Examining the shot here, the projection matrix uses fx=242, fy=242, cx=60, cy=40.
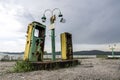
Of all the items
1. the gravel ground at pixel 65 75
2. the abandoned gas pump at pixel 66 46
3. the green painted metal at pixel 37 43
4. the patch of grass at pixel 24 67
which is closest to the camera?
the gravel ground at pixel 65 75

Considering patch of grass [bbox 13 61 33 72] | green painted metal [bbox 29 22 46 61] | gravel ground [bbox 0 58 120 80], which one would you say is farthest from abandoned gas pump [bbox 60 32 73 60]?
patch of grass [bbox 13 61 33 72]

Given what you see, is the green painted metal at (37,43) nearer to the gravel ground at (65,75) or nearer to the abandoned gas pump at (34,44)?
the abandoned gas pump at (34,44)

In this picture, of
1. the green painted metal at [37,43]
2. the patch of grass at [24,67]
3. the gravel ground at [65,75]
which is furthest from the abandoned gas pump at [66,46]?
the patch of grass at [24,67]

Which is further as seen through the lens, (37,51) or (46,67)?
(37,51)

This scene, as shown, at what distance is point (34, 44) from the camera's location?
1460 centimetres

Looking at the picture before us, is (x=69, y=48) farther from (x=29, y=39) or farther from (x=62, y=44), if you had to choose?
(x=29, y=39)

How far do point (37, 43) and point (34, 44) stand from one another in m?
0.44

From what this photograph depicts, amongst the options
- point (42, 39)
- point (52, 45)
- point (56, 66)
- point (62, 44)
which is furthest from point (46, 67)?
point (62, 44)

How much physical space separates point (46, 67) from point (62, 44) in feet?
18.7

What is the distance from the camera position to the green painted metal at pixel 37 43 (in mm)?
14531

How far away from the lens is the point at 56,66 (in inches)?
585

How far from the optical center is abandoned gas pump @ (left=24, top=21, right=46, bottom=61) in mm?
14430

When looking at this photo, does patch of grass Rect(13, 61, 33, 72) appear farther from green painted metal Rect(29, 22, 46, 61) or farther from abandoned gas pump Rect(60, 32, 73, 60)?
abandoned gas pump Rect(60, 32, 73, 60)

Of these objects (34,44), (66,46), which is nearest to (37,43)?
(34,44)
